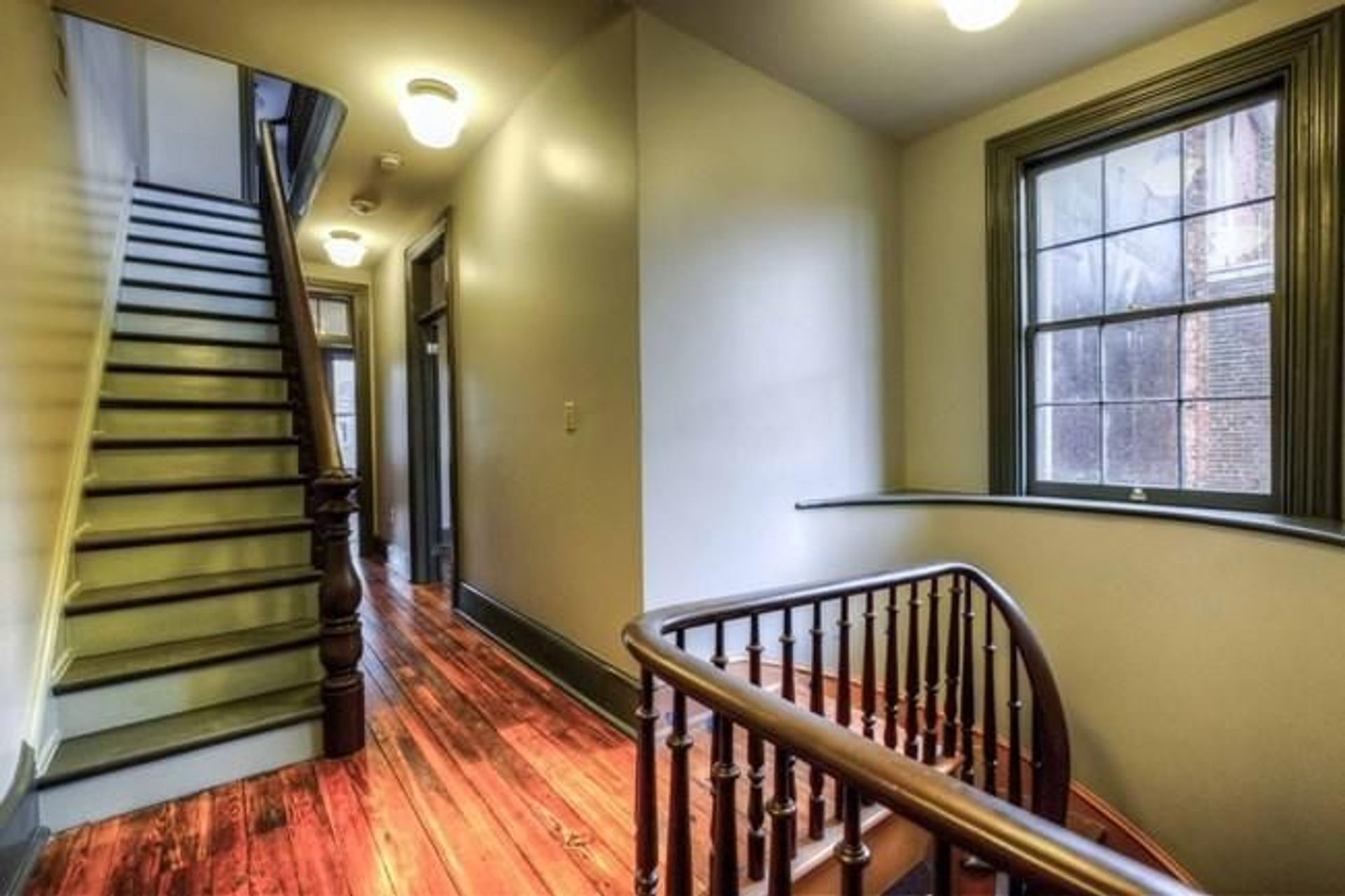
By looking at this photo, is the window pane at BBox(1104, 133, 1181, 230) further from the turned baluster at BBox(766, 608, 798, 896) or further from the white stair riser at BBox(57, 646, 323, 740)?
the white stair riser at BBox(57, 646, 323, 740)

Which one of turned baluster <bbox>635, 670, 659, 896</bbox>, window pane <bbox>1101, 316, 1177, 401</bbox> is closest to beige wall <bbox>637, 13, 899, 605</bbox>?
window pane <bbox>1101, 316, 1177, 401</bbox>

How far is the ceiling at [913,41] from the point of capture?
2256mm

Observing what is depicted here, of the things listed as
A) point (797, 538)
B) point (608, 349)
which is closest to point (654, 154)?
point (608, 349)

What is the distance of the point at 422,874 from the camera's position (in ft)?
5.39

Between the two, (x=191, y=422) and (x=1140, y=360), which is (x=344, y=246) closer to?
(x=191, y=422)

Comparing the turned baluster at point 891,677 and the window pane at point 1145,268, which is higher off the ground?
the window pane at point 1145,268

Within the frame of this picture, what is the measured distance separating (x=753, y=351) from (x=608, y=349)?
2.00ft

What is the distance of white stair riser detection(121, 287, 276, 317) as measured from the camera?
3438mm

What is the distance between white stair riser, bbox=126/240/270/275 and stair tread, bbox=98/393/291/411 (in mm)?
1215

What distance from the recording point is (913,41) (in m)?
2.46

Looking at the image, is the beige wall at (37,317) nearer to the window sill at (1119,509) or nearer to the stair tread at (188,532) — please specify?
the stair tread at (188,532)

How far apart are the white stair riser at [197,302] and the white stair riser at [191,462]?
1104mm

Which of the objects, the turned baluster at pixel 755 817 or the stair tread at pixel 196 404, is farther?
the stair tread at pixel 196 404

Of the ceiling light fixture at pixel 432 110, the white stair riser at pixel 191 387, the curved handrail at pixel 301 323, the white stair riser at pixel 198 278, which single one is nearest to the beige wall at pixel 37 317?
the white stair riser at pixel 191 387
